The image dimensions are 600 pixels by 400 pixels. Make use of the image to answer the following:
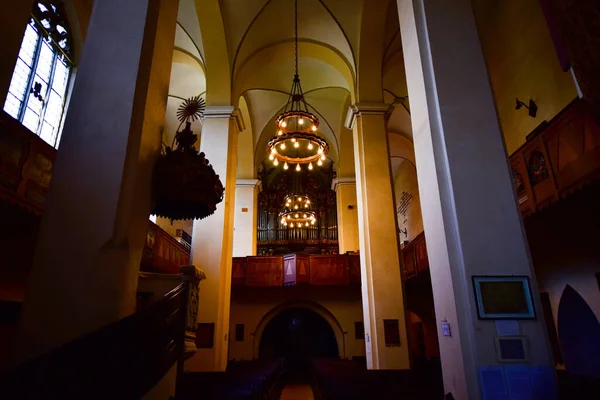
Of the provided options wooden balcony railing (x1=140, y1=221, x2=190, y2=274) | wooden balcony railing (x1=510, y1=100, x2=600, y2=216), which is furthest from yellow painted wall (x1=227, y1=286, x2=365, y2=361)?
wooden balcony railing (x1=510, y1=100, x2=600, y2=216)

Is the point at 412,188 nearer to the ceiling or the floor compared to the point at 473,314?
nearer to the ceiling

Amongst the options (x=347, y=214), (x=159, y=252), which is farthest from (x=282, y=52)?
(x=347, y=214)

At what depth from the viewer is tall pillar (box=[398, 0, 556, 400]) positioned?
3.09 m

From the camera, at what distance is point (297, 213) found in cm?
1493

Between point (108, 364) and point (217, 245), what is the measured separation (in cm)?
554

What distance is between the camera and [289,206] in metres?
15.5

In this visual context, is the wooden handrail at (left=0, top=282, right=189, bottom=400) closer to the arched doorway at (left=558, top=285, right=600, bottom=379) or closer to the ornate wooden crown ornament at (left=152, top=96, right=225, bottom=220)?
the ornate wooden crown ornament at (left=152, top=96, right=225, bottom=220)

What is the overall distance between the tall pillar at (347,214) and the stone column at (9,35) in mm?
11919

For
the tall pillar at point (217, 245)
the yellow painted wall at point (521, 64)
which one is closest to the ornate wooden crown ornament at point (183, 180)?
the tall pillar at point (217, 245)

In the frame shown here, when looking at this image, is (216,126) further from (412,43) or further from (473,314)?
(473,314)

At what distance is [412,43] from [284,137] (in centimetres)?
482

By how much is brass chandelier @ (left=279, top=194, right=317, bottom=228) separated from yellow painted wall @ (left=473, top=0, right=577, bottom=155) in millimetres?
8052

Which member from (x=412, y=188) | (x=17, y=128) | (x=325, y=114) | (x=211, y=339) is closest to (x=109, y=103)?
(x=17, y=128)

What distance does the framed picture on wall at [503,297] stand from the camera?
316 cm
